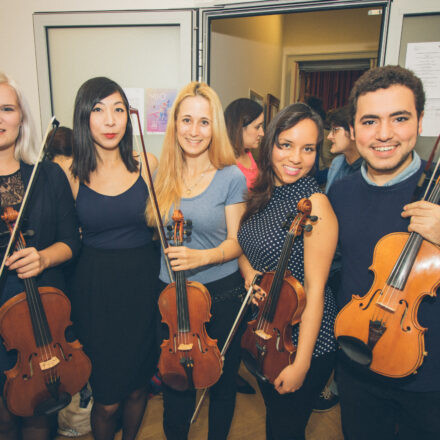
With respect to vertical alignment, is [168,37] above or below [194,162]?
above

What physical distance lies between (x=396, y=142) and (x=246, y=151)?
1.76m

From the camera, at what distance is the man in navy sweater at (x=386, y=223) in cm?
98

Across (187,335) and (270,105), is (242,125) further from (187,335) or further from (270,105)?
(270,105)

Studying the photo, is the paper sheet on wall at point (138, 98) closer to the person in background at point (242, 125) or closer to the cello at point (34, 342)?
the person in background at point (242, 125)

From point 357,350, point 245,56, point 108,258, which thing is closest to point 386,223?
point 357,350

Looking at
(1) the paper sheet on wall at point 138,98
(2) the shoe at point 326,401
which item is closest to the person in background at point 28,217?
(1) the paper sheet on wall at point 138,98

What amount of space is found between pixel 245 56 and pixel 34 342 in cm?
334

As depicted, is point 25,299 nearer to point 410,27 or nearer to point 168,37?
point 168,37

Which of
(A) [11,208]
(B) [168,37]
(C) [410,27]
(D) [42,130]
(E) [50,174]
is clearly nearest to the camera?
(A) [11,208]

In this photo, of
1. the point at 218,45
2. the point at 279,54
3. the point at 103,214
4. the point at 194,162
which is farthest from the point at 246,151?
the point at 279,54

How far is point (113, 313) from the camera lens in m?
1.49

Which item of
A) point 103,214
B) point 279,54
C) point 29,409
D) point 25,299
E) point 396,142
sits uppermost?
point 279,54

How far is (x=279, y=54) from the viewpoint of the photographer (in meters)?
4.95

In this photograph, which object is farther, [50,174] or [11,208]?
[50,174]
